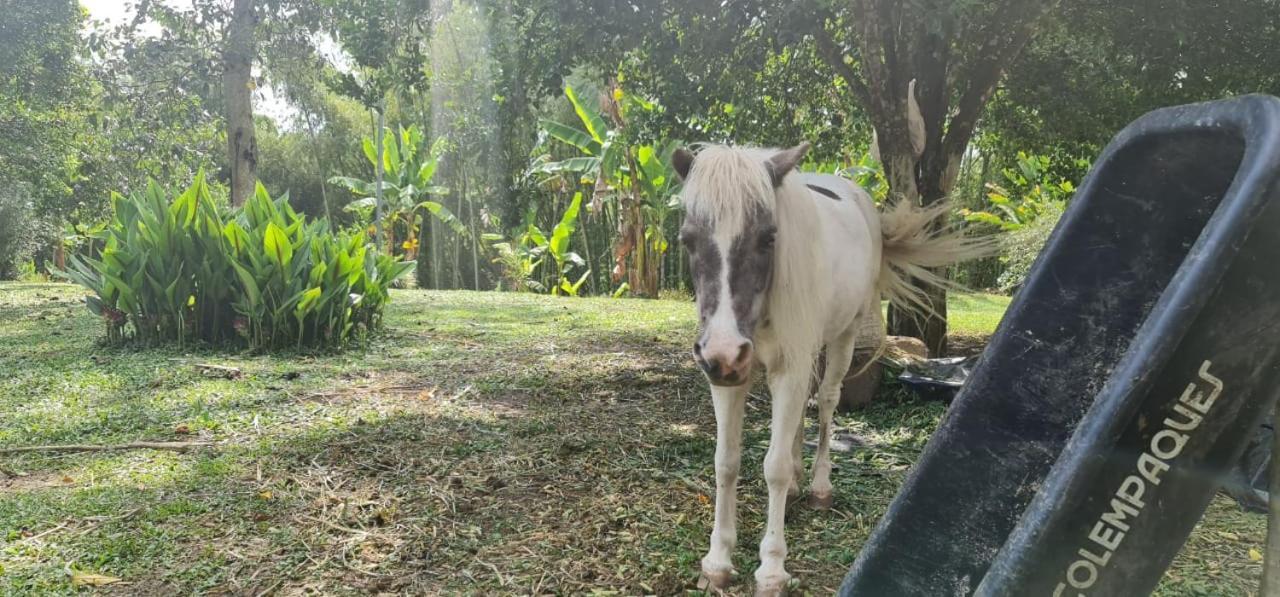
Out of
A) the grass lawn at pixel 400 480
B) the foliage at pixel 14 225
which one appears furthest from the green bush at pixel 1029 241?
the foliage at pixel 14 225

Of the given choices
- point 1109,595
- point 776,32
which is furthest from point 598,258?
point 1109,595

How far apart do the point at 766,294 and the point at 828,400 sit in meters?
1.30

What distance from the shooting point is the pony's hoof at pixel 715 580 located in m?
2.47

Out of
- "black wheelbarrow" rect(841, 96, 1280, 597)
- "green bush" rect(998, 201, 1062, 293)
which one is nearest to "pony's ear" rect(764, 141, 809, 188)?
"black wheelbarrow" rect(841, 96, 1280, 597)

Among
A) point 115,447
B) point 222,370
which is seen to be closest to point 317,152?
point 222,370

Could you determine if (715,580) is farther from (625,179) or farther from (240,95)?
(625,179)

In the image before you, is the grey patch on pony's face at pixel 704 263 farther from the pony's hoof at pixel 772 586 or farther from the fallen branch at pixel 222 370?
the fallen branch at pixel 222 370

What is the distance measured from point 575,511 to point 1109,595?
2.06 metres

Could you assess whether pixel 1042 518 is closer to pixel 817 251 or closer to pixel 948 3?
pixel 817 251

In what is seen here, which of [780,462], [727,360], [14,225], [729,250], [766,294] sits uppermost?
[14,225]

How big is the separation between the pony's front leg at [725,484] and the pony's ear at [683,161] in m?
0.73

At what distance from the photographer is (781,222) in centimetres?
241

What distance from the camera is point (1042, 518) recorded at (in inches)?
50.5

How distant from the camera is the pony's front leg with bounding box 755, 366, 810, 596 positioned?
2451mm
